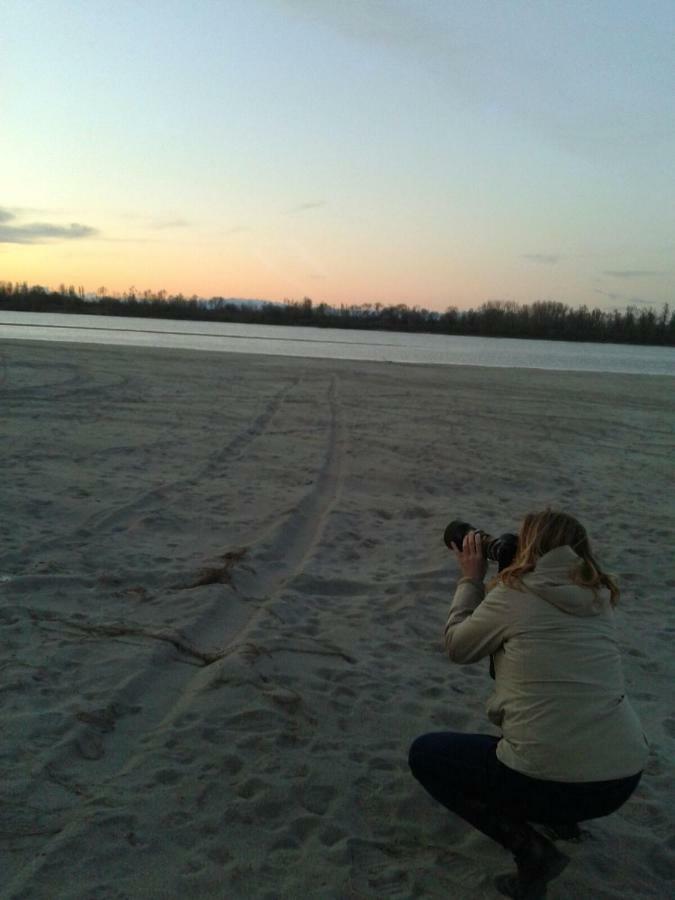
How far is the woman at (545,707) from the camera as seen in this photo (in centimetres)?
235

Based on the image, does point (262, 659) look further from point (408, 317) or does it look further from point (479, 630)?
point (408, 317)

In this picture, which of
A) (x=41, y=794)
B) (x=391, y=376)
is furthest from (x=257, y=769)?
(x=391, y=376)

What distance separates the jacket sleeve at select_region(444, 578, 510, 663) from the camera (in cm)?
253

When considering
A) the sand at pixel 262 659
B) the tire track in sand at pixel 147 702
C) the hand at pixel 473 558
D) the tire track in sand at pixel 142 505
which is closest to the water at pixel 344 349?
the tire track in sand at pixel 142 505

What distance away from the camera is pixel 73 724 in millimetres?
3451

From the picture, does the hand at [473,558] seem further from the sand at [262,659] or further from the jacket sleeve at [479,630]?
the sand at [262,659]

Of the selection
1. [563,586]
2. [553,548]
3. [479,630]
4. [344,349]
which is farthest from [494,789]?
[344,349]

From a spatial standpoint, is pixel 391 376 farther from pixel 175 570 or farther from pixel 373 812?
pixel 373 812

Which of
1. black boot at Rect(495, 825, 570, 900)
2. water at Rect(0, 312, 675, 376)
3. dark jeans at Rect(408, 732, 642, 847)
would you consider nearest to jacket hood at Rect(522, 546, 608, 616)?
dark jeans at Rect(408, 732, 642, 847)

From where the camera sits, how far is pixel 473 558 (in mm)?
2873

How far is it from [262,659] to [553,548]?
2281 mm

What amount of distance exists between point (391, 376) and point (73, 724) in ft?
70.2

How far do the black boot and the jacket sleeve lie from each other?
64cm

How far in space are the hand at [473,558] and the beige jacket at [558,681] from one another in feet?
0.97
